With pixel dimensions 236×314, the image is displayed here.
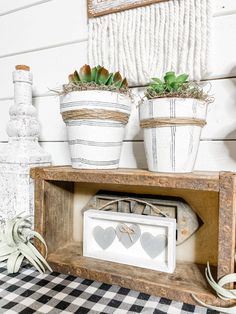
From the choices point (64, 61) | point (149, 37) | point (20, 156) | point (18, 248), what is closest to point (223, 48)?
point (149, 37)

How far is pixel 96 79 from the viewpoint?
0.68 meters

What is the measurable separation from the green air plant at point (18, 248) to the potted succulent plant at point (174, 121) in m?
0.40

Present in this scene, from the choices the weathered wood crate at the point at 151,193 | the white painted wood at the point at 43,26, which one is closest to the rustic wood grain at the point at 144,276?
the weathered wood crate at the point at 151,193

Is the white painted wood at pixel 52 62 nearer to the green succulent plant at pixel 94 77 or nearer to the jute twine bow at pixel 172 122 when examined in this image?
the green succulent plant at pixel 94 77

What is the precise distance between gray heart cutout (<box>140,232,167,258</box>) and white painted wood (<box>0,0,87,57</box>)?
0.69 m

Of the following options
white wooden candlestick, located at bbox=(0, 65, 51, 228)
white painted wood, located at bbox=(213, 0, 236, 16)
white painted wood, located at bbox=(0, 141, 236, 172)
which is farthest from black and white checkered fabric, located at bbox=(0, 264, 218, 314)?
white painted wood, located at bbox=(213, 0, 236, 16)

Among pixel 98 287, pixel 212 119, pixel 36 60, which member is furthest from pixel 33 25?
pixel 98 287

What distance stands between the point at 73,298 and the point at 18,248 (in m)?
0.24

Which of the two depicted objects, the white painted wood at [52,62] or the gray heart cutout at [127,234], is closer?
the gray heart cutout at [127,234]

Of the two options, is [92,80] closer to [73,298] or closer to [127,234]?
[127,234]

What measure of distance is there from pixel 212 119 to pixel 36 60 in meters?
0.70

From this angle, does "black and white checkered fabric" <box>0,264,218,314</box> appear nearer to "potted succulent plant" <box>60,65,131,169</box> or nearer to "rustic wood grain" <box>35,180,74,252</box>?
"rustic wood grain" <box>35,180,74,252</box>

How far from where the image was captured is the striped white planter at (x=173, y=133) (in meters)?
0.60

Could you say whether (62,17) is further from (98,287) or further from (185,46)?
(98,287)
